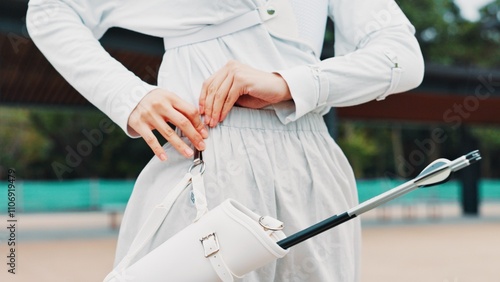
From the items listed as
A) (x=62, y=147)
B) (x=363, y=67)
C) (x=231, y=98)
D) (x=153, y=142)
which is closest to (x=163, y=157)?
(x=153, y=142)

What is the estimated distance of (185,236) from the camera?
92 centimetres

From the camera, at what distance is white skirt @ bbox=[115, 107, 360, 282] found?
3.27 ft

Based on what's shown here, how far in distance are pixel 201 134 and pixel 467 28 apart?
2968cm

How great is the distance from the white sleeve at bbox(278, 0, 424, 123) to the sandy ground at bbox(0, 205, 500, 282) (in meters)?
5.15

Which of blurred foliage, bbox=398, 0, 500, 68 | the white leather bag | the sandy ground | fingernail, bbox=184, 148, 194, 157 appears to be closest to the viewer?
the white leather bag

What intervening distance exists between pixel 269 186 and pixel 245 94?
5.6 inches

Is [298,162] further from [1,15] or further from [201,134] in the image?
[1,15]

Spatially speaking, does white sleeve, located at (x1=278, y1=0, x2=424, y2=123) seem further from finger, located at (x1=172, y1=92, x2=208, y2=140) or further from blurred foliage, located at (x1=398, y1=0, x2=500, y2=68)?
blurred foliage, located at (x1=398, y1=0, x2=500, y2=68)

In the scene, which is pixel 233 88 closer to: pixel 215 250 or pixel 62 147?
pixel 215 250

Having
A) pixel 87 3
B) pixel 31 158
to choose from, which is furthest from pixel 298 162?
pixel 31 158

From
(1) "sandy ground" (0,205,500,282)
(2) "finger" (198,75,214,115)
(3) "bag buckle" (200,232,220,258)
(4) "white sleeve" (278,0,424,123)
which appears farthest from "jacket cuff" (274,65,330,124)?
(1) "sandy ground" (0,205,500,282)

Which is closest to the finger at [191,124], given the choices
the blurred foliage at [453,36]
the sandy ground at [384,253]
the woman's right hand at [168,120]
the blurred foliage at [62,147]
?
the woman's right hand at [168,120]

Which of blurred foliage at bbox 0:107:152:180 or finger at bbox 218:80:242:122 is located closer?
finger at bbox 218:80:242:122

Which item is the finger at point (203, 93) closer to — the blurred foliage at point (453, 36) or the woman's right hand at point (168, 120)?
the woman's right hand at point (168, 120)
